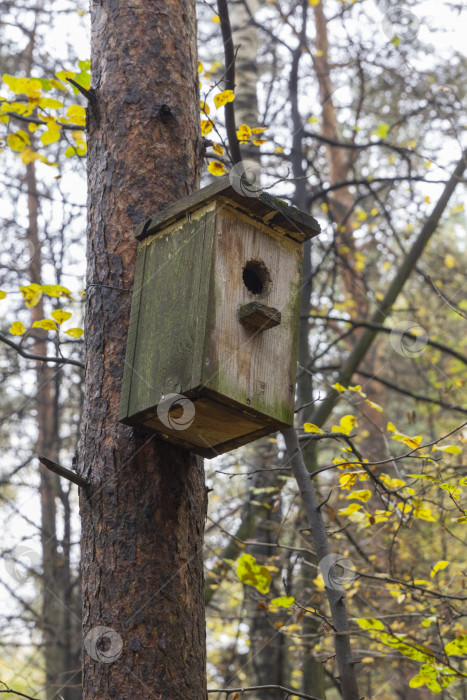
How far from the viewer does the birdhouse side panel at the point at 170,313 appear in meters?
2.25

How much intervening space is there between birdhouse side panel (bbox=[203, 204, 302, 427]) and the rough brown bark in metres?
0.32

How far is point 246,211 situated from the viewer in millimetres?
2500

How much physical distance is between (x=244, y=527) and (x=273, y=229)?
3.12m

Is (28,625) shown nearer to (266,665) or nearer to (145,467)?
(266,665)

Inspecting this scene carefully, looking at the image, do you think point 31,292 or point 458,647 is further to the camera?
point 31,292

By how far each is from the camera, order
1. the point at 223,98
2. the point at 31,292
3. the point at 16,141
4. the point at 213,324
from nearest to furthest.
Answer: the point at 213,324 < the point at 223,98 < the point at 31,292 < the point at 16,141

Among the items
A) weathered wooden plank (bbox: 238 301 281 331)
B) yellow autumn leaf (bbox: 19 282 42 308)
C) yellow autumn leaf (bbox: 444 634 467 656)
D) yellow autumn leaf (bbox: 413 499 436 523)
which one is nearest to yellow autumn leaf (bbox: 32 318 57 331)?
yellow autumn leaf (bbox: 19 282 42 308)

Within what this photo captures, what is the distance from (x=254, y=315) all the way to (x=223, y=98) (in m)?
1.27

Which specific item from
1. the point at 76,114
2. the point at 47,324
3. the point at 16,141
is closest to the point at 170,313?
the point at 47,324

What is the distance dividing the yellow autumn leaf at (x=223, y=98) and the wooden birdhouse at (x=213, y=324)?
83cm

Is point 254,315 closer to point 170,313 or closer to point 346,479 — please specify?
point 170,313

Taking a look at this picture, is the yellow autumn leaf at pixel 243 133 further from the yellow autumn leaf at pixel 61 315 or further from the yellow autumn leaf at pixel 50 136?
the yellow autumn leaf at pixel 61 315

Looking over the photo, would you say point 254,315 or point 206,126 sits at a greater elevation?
point 206,126

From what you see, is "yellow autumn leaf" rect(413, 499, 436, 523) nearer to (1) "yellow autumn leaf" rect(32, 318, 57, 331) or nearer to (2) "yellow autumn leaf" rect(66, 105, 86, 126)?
(1) "yellow autumn leaf" rect(32, 318, 57, 331)
